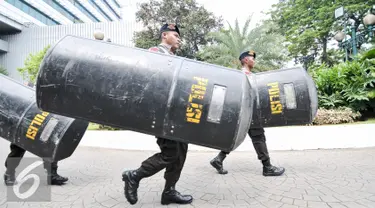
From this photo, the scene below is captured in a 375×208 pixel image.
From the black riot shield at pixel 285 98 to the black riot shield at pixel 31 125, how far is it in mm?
2201

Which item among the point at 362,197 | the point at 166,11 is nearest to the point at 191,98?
the point at 362,197

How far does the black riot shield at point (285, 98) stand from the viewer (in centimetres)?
300

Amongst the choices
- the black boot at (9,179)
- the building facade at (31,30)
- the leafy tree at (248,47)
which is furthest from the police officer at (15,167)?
the building facade at (31,30)

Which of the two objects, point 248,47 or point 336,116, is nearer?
point 336,116

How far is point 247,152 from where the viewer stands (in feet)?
19.9

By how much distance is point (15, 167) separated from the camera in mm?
3508

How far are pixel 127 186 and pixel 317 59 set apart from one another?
71.5 feet

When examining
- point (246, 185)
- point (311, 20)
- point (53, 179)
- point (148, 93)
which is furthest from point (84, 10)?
point (148, 93)

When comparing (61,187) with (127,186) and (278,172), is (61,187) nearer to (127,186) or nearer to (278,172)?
(127,186)

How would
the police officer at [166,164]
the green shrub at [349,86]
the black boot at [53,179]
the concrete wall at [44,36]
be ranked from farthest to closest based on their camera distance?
the concrete wall at [44,36]
the green shrub at [349,86]
the black boot at [53,179]
the police officer at [166,164]

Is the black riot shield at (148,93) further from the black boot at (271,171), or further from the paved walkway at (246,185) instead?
the black boot at (271,171)

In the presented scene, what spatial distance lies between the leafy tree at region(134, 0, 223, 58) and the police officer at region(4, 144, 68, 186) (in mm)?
17559

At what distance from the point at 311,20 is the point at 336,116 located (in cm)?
1338

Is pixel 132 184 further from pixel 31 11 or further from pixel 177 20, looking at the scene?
pixel 31 11
